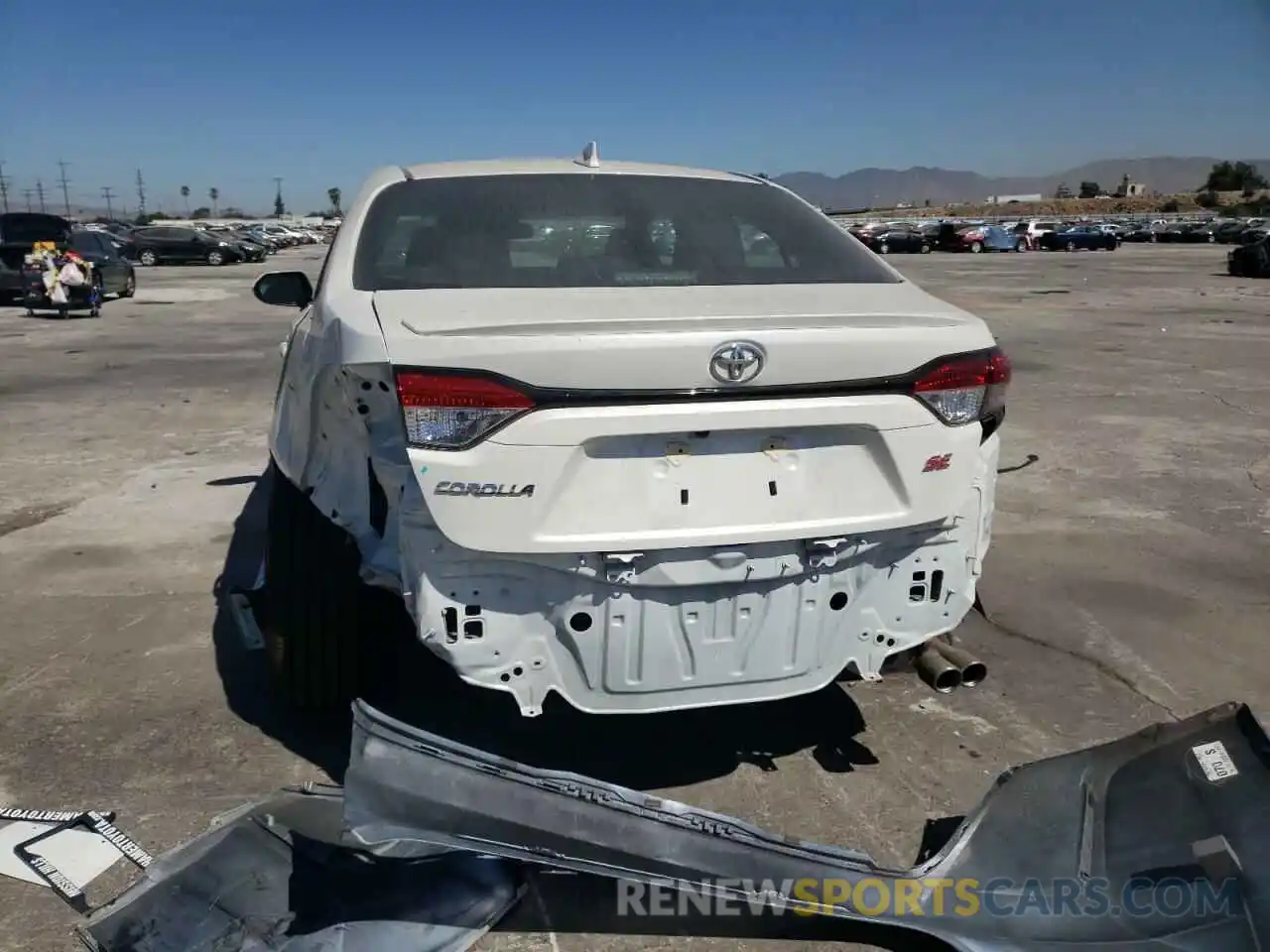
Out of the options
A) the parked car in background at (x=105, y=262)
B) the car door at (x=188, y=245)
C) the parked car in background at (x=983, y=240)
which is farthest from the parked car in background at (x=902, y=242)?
the parked car in background at (x=105, y=262)

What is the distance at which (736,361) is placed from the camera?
2430 millimetres

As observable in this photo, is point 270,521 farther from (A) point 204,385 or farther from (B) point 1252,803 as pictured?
(A) point 204,385

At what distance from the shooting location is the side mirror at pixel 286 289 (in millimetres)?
4066

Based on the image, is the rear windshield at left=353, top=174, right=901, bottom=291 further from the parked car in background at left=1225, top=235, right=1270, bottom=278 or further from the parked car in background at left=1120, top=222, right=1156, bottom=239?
the parked car in background at left=1120, top=222, right=1156, bottom=239

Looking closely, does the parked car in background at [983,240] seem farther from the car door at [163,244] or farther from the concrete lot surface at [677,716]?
the concrete lot surface at [677,716]

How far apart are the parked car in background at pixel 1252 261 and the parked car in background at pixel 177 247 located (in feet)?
107

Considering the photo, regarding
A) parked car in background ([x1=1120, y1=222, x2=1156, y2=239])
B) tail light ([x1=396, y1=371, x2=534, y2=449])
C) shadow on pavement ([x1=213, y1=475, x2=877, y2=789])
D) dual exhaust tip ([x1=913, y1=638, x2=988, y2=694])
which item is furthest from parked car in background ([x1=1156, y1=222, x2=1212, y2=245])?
tail light ([x1=396, y1=371, x2=534, y2=449])

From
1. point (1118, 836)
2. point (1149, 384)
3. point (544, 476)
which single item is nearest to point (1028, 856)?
point (1118, 836)

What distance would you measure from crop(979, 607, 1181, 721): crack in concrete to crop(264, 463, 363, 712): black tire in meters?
2.14

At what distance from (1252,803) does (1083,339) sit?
44.3 feet

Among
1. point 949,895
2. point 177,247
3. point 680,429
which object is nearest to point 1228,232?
point 177,247

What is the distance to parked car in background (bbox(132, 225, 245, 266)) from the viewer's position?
3597cm

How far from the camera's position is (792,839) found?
252cm

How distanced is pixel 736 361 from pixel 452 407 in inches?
26.5
